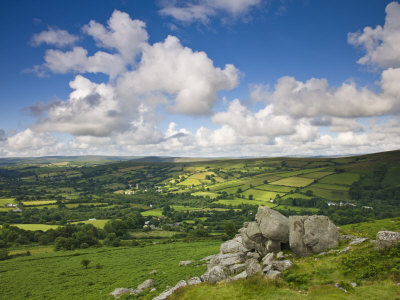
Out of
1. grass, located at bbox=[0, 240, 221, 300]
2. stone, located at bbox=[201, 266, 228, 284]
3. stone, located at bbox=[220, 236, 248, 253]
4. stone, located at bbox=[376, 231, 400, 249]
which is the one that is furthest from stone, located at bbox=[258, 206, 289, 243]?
grass, located at bbox=[0, 240, 221, 300]

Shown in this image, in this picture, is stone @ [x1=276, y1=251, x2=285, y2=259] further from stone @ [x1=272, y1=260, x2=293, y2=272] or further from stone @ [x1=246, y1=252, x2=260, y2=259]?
stone @ [x1=272, y1=260, x2=293, y2=272]

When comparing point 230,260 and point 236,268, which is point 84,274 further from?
point 236,268

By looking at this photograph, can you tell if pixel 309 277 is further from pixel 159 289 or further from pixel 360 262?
pixel 159 289

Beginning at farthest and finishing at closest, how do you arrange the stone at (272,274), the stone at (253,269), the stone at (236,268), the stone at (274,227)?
the stone at (274,227) < the stone at (236,268) < the stone at (253,269) < the stone at (272,274)

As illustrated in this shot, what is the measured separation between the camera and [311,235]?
107 feet

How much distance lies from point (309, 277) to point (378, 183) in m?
228

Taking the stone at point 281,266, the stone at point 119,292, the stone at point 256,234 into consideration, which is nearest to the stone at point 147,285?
the stone at point 119,292

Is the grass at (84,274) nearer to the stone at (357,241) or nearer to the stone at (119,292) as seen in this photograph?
the stone at (119,292)

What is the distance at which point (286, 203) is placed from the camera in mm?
168000

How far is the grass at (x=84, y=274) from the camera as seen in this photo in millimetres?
39938

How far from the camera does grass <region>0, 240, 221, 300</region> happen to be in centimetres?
3994

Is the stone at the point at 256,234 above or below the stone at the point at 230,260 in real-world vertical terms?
above

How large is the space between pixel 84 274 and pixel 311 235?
5039 centimetres

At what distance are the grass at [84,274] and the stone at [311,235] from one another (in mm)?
18202
